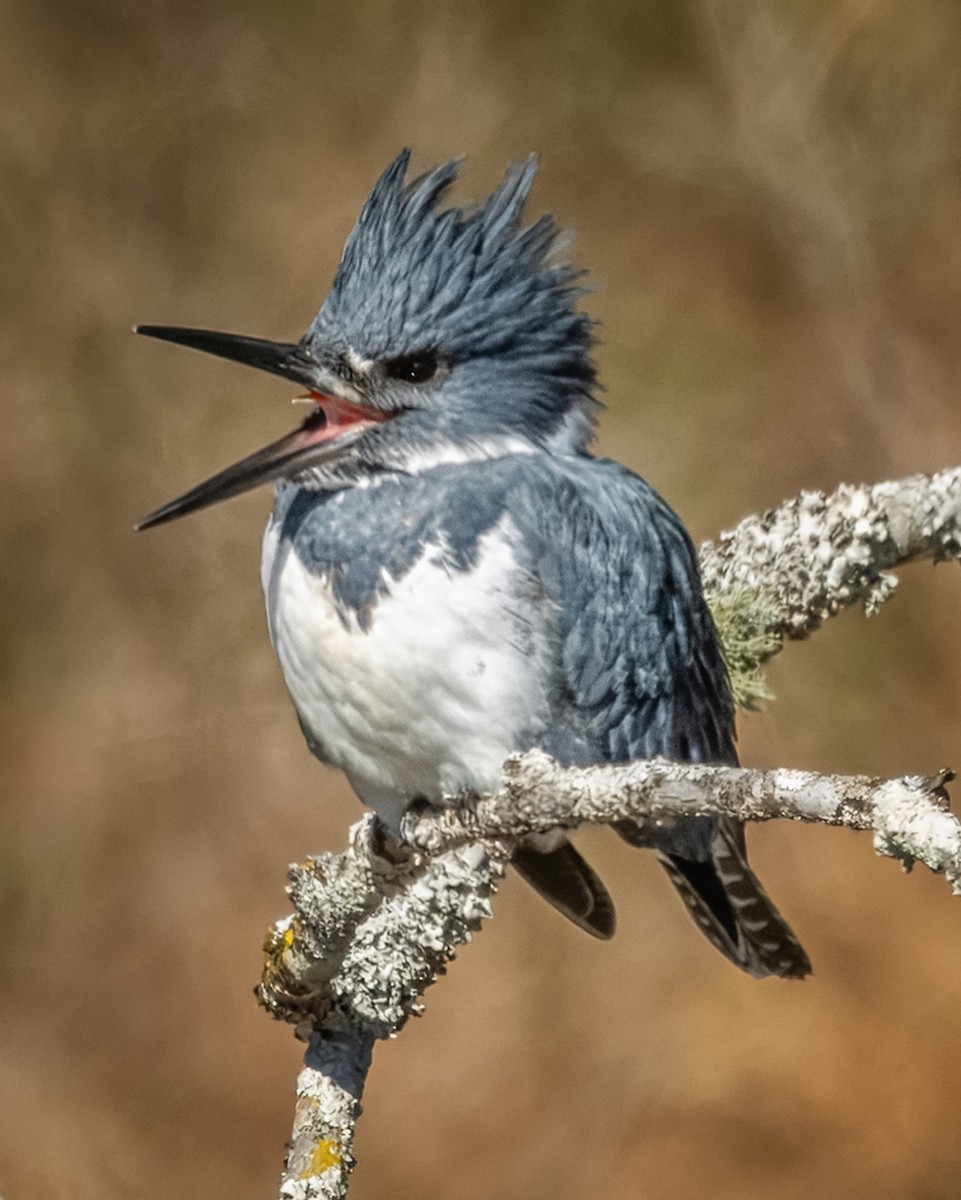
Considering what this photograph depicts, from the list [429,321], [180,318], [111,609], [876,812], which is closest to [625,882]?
[111,609]

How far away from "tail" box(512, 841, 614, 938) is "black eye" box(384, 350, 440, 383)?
0.57m

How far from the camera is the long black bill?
5.91 feet

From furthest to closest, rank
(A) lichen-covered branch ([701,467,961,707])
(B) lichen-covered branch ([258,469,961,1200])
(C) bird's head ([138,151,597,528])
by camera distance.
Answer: (A) lichen-covered branch ([701,467,961,707]) → (C) bird's head ([138,151,597,528]) → (B) lichen-covered branch ([258,469,961,1200])

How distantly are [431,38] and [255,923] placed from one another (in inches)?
75.3

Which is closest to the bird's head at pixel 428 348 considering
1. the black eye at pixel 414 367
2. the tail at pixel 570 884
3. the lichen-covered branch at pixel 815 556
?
the black eye at pixel 414 367

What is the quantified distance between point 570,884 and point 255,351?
0.74 metres

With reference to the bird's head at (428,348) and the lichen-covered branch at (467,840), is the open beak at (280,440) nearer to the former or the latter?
the bird's head at (428,348)

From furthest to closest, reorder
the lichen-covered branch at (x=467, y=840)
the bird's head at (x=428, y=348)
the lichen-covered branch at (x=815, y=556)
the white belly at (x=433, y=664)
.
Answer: the lichen-covered branch at (x=815, y=556)
the bird's head at (x=428, y=348)
the white belly at (x=433, y=664)
the lichen-covered branch at (x=467, y=840)

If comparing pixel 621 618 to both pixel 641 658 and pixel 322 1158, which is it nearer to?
pixel 641 658

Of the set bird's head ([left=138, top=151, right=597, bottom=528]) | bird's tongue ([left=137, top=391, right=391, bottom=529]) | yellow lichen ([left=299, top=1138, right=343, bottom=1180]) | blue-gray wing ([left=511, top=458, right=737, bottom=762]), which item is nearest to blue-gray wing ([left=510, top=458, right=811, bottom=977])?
blue-gray wing ([left=511, top=458, right=737, bottom=762])

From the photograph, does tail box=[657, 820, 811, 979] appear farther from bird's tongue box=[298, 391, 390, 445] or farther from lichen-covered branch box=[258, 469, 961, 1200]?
bird's tongue box=[298, 391, 390, 445]

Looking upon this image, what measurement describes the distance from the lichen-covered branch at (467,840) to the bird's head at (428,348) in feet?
1.21

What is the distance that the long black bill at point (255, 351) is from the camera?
5.91 feet

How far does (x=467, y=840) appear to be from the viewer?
171 cm
